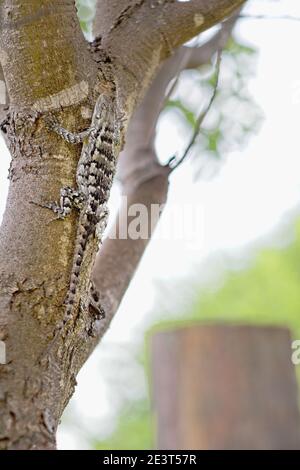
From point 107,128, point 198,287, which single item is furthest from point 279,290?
point 107,128

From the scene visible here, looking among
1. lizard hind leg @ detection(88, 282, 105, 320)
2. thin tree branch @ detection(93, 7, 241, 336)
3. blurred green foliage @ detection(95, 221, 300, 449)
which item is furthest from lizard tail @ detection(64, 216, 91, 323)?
blurred green foliage @ detection(95, 221, 300, 449)

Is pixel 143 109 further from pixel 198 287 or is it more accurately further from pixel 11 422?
pixel 198 287

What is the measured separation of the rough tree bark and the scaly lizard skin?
34 millimetres

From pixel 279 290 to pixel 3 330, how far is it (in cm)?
1185

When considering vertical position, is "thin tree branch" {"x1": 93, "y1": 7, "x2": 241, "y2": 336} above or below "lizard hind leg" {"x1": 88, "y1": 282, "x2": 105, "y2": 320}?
above

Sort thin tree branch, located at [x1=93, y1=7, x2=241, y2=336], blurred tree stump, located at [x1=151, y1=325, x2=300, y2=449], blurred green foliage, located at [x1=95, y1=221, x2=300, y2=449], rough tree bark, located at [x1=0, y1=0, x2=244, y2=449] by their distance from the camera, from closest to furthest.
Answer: rough tree bark, located at [x1=0, y1=0, x2=244, y2=449] < thin tree branch, located at [x1=93, y1=7, x2=241, y2=336] < blurred tree stump, located at [x1=151, y1=325, x2=300, y2=449] < blurred green foliage, located at [x1=95, y1=221, x2=300, y2=449]

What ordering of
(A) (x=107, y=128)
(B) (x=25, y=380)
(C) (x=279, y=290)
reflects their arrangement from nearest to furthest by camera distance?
(B) (x=25, y=380) → (A) (x=107, y=128) → (C) (x=279, y=290)

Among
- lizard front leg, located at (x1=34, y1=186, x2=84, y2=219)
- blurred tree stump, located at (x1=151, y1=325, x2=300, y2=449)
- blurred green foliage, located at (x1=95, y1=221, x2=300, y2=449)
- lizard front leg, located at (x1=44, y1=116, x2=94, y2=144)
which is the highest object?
blurred green foliage, located at (x1=95, y1=221, x2=300, y2=449)

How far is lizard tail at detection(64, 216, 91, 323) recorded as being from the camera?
2.60m

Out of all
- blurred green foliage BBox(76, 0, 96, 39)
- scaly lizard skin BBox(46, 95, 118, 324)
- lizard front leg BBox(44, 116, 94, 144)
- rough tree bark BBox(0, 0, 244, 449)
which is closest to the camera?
rough tree bark BBox(0, 0, 244, 449)

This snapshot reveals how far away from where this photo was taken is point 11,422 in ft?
7.20

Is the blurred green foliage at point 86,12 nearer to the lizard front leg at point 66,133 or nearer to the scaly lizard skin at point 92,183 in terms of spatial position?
the scaly lizard skin at point 92,183
